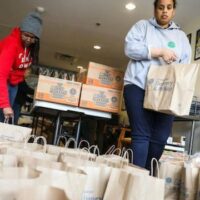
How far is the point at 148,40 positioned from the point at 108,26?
2.74 meters

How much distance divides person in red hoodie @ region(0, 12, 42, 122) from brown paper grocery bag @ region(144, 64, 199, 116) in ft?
2.85

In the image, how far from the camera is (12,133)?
1.52 m

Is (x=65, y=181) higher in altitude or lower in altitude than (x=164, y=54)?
lower

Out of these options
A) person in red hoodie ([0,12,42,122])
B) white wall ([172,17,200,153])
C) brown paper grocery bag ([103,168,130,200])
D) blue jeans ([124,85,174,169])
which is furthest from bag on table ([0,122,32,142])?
white wall ([172,17,200,153])

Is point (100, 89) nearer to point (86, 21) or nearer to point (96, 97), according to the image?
point (96, 97)

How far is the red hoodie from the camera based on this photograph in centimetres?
185

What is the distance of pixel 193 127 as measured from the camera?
9.84 ft

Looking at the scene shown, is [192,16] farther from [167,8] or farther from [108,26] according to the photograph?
[167,8]

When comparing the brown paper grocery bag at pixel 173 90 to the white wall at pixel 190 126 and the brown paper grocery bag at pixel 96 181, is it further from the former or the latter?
the white wall at pixel 190 126

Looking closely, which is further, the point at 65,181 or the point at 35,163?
the point at 35,163

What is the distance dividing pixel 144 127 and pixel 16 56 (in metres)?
1.00

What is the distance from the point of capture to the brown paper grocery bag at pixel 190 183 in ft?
3.96

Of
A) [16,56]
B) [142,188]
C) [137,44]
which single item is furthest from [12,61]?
[142,188]

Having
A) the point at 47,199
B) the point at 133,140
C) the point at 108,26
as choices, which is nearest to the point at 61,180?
the point at 47,199
